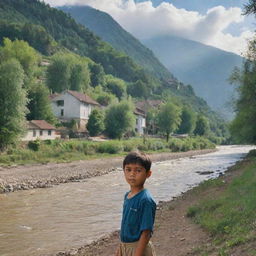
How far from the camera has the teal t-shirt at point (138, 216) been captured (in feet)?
15.1

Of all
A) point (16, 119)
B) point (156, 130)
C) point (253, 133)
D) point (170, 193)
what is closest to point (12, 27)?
point (156, 130)

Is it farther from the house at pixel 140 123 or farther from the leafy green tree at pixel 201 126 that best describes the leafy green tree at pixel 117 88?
the house at pixel 140 123

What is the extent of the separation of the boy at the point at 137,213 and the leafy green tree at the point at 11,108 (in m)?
42.9

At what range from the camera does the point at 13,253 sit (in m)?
13.1

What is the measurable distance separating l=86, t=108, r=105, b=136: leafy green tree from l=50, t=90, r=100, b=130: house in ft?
38.6

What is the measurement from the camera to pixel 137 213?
4.70 metres

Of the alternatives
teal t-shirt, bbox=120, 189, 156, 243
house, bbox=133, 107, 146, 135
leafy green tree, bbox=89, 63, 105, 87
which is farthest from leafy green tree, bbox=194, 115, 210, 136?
teal t-shirt, bbox=120, 189, 156, 243

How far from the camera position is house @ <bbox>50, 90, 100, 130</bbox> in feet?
287

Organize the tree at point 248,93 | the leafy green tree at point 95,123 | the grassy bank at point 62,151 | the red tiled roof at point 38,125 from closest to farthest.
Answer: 1. the tree at point 248,93
2. the grassy bank at point 62,151
3. the red tiled roof at point 38,125
4. the leafy green tree at point 95,123

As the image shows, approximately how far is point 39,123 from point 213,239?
5396cm

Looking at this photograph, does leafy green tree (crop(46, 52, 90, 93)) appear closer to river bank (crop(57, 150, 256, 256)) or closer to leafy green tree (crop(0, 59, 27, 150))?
leafy green tree (crop(0, 59, 27, 150))

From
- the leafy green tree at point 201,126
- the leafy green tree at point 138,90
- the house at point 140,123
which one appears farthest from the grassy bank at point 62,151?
the leafy green tree at point 138,90

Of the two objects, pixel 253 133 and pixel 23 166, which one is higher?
pixel 253 133

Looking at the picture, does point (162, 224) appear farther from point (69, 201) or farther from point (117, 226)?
point (69, 201)
